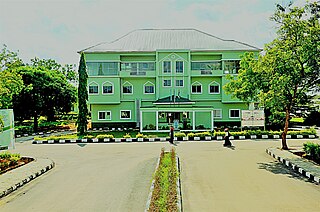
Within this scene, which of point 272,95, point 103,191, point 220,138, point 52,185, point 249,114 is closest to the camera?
point 103,191

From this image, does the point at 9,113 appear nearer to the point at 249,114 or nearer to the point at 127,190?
the point at 127,190

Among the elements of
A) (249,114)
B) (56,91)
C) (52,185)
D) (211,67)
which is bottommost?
(52,185)

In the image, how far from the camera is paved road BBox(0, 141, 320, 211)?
8.46 meters

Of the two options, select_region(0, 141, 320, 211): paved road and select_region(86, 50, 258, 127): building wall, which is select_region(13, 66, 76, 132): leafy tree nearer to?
select_region(86, 50, 258, 127): building wall

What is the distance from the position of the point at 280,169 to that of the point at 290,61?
4.85 m

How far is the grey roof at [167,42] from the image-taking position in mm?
35906

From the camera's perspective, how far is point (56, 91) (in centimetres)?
3531

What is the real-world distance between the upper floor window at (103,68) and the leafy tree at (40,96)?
12.9ft

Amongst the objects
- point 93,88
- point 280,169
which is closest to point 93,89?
point 93,88

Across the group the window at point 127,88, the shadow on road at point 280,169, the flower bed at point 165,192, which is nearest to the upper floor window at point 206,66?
the window at point 127,88

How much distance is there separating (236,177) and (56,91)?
1081 inches

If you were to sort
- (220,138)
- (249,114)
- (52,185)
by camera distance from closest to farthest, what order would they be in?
(52,185)
(220,138)
(249,114)

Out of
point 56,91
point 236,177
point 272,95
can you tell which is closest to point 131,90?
point 56,91

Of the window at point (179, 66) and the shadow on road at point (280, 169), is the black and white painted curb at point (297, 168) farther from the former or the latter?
the window at point (179, 66)
